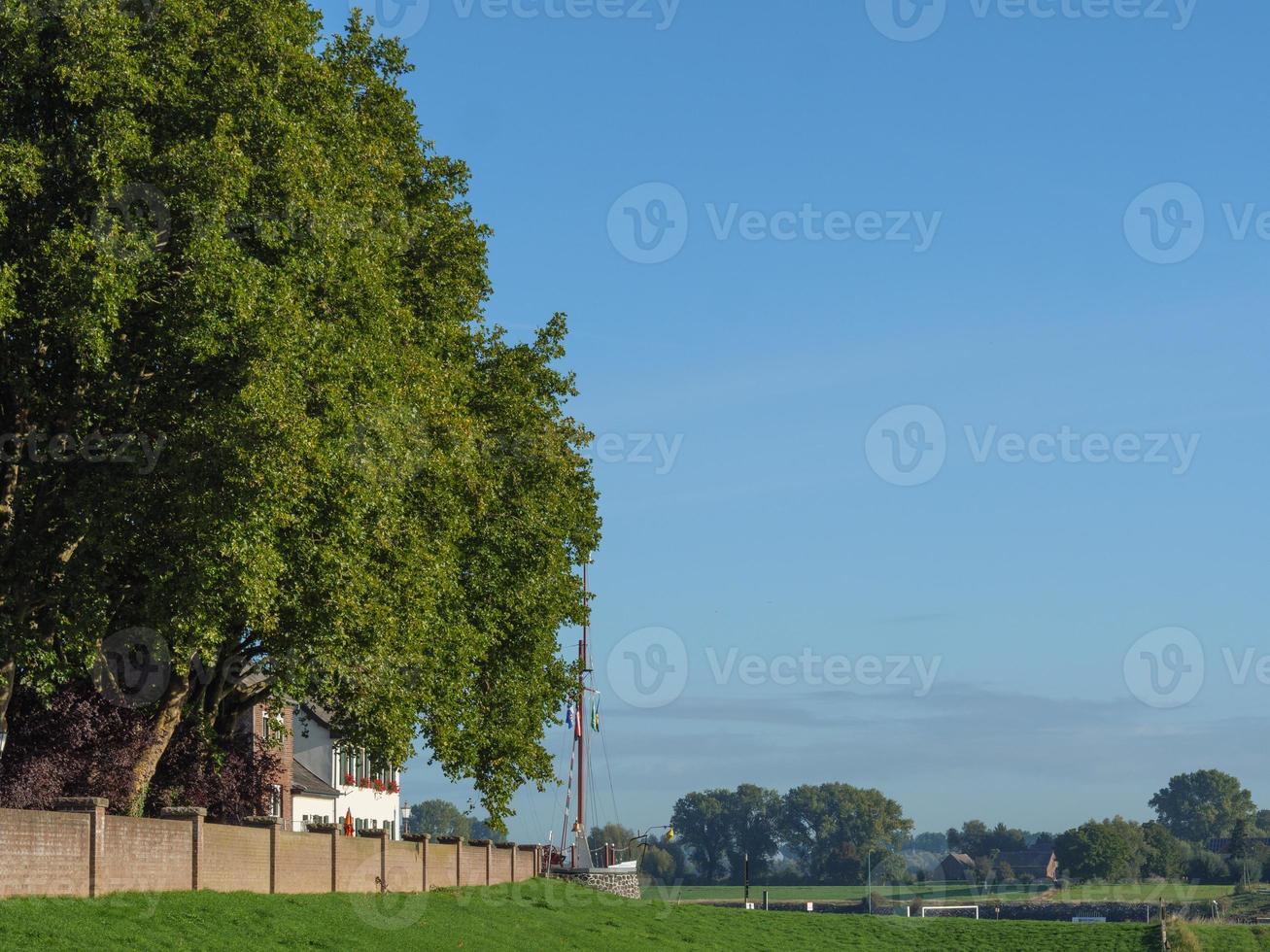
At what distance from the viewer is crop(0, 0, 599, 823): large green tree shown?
24141 millimetres

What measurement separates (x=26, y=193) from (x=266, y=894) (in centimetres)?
1353

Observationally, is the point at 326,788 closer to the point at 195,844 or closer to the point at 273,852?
the point at 273,852

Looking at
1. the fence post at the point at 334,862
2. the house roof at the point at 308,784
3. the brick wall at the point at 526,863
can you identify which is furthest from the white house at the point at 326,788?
the fence post at the point at 334,862

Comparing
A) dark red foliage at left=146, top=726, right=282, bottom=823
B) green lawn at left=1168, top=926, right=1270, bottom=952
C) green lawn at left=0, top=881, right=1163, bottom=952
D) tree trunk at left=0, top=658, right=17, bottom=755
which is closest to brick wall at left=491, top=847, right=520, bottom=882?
green lawn at left=0, top=881, right=1163, bottom=952

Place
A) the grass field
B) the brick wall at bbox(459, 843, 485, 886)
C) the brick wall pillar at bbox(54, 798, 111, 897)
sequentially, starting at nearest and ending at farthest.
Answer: the brick wall pillar at bbox(54, 798, 111, 897) → the brick wall at bbox(459, 843, 485, 886) → the grass field

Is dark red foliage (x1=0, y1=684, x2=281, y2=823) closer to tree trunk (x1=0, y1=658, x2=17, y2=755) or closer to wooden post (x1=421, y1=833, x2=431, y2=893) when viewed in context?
wooden post (x1=421, y1=833, x2=431, y2=893)

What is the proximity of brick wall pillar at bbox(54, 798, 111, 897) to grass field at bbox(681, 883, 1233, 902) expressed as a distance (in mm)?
112674

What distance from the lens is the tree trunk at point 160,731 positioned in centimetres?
3000

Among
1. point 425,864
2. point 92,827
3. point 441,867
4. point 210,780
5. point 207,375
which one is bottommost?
point 441,867

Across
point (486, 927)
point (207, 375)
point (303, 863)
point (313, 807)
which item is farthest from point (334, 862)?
point (313, 807)

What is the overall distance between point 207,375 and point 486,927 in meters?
14.2

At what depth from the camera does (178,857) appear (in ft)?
85.4

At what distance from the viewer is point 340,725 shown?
32.7 m

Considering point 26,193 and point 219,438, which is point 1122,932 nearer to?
point 219,438
